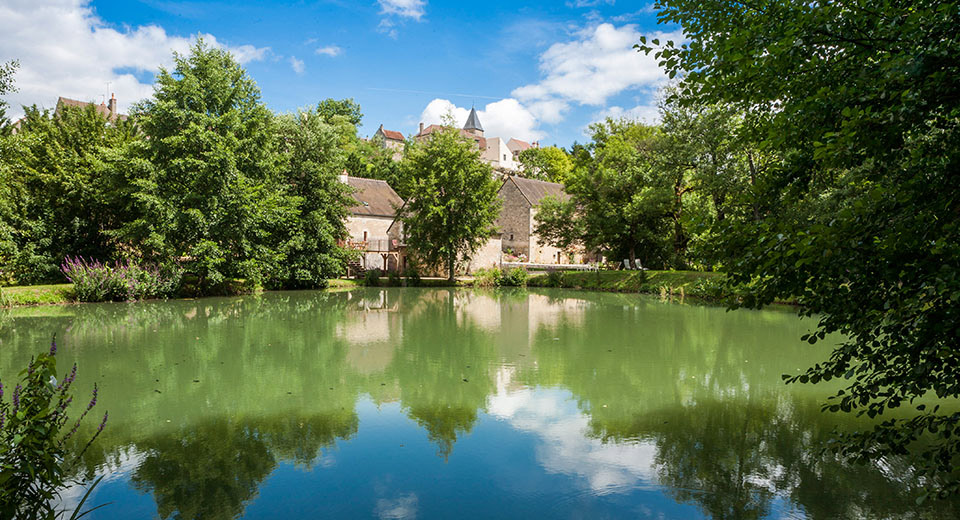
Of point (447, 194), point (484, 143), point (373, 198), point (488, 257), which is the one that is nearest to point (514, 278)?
point (488, 257)

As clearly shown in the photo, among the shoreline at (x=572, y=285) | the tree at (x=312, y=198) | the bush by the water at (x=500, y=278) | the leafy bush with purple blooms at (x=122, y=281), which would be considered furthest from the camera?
the bush by the water at (x=500, y=278)

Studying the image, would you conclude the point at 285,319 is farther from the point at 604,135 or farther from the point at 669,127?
the point at 604,135

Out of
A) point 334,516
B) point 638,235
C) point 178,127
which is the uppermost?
point 178,127

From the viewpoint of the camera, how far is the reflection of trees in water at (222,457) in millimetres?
4762

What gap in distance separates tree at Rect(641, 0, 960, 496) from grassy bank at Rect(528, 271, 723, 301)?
77.5ft

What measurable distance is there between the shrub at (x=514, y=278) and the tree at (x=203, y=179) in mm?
14764

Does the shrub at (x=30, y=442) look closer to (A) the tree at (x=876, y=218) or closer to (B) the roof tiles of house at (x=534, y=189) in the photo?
(A) the tree at (x=876, y=218)

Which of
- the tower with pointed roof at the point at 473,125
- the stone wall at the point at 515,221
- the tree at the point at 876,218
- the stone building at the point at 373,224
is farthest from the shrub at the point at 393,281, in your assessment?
the tower with pointed roof at the point at 473,125

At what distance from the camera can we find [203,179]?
2530 centimetres

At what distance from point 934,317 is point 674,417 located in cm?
455

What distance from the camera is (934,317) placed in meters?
3.20

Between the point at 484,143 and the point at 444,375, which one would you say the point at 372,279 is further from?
the point at 484,143

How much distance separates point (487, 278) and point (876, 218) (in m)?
32.9

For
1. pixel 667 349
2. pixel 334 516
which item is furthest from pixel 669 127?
pixel 334 516
